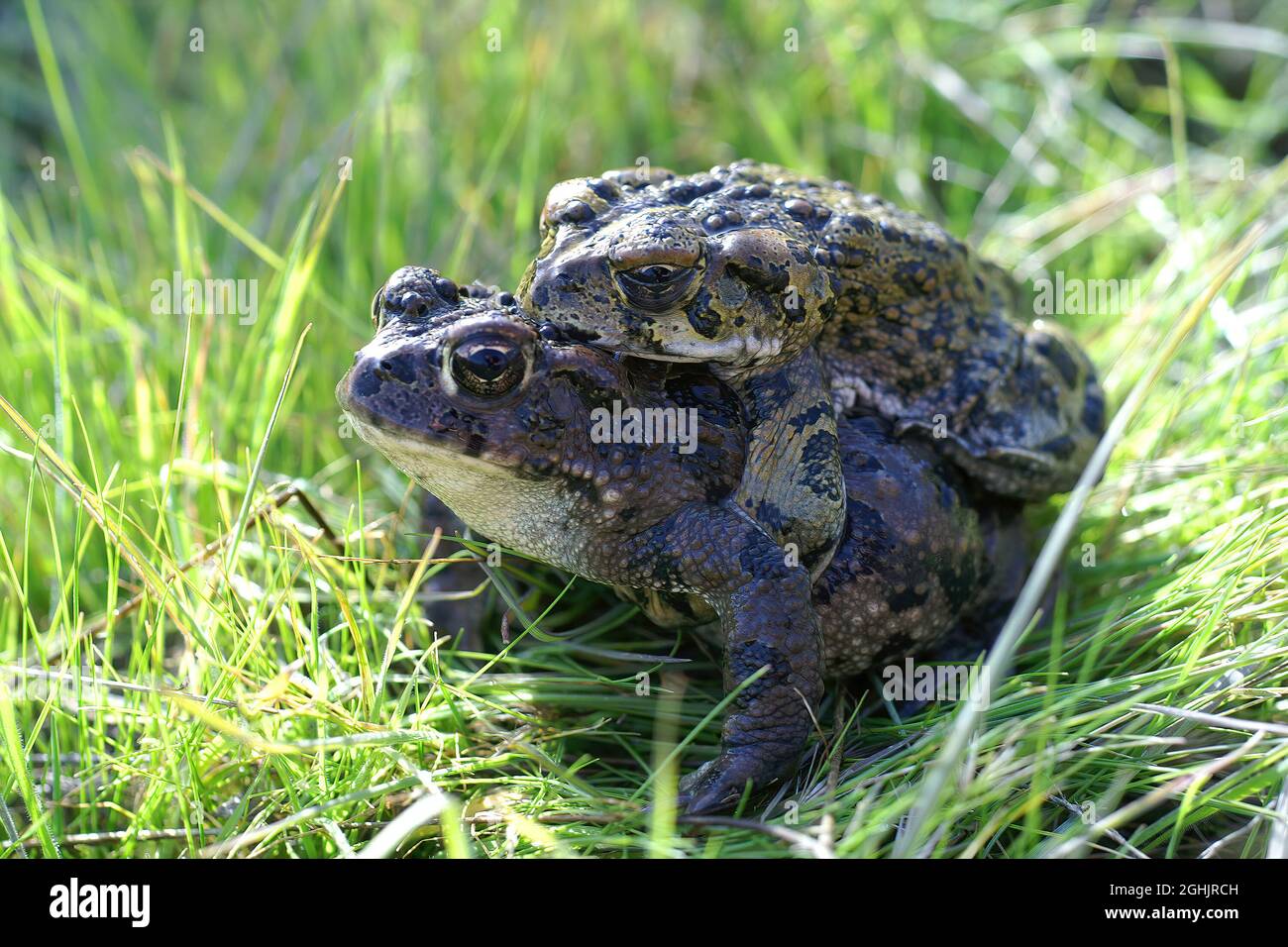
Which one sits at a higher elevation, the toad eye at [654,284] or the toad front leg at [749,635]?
the toad eye at [654,284]

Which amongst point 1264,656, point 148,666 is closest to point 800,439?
point 1264,656

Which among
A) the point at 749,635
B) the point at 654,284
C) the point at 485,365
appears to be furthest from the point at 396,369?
the point at 749,635

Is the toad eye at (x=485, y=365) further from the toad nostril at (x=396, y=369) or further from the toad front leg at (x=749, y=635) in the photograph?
the toad front leg at (x=749, y=635)

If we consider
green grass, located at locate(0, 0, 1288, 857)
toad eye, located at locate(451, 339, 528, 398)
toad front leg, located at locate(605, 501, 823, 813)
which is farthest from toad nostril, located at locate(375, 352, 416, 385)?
toad front leg, located at locate(605, 501, 823, 813)

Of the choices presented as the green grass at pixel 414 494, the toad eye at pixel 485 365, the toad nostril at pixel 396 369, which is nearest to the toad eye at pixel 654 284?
the toad eye at pixel 485 365

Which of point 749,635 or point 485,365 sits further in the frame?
point 749,635

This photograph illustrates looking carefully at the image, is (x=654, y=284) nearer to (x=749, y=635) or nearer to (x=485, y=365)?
(x=485, y=365)

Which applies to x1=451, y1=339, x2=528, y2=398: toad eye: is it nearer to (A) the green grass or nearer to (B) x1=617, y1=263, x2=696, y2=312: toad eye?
(B) x1=617, y1=263, x2=696, y2=312: toad eye
